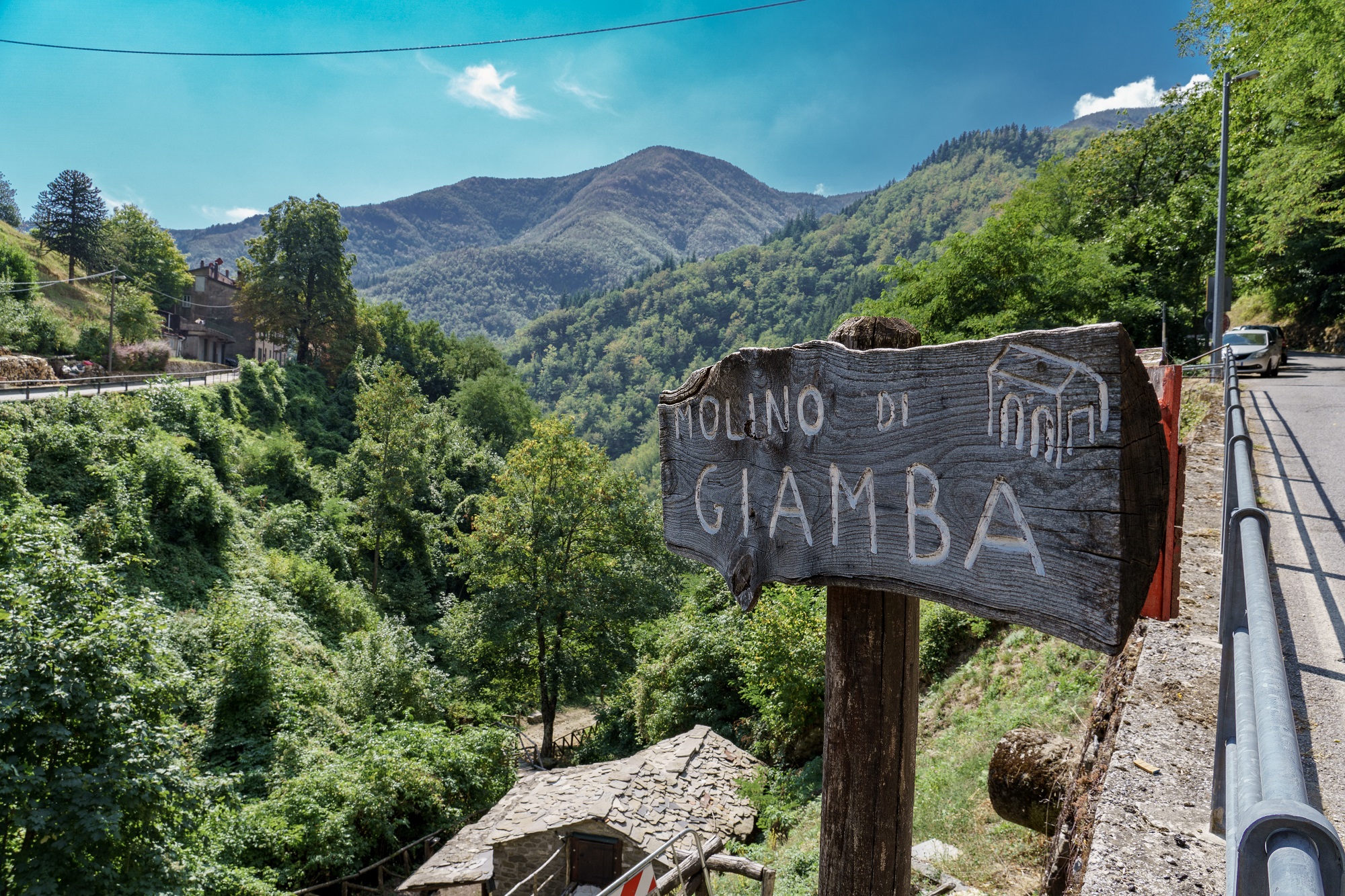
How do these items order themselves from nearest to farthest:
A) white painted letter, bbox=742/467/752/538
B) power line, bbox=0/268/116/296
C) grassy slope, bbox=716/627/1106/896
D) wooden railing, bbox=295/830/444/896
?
1. white painted letter, bbox=742/467/752/538
2. grassy slope, bbox=716/627/1106/896
3. wooden railing, bbox=295/830/444/896
4. power line, bbox=0/268/116/296

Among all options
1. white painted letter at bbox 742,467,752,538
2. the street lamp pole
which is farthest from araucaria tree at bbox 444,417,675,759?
white painted letter at bbox 742,467,752,538

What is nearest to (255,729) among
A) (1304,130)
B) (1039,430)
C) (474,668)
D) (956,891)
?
(474,668)

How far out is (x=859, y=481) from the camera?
4.95ft

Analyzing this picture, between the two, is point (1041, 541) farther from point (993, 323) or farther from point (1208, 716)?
point (993, 323)

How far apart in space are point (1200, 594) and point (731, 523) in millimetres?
3285

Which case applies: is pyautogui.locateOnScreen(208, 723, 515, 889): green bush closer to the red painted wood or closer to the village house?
the red painted wood

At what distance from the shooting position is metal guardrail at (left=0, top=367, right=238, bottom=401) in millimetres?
21656

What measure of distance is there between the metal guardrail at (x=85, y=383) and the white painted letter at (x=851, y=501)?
2712 cm

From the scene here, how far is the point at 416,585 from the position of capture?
29.2 metres

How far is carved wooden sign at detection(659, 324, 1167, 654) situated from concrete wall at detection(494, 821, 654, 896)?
926 cm

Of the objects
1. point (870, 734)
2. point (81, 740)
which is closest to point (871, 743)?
point (870, 734)

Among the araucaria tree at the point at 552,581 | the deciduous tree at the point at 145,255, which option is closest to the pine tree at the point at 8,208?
the deciduous tree at the point at 145,255

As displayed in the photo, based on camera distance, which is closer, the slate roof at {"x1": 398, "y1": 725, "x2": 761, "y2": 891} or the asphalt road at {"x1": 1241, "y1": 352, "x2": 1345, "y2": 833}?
the asphalt road at {"x1": 1241, "y1": 352, "x2": 1345, "y2": 833}

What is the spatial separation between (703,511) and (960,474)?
0.85m
